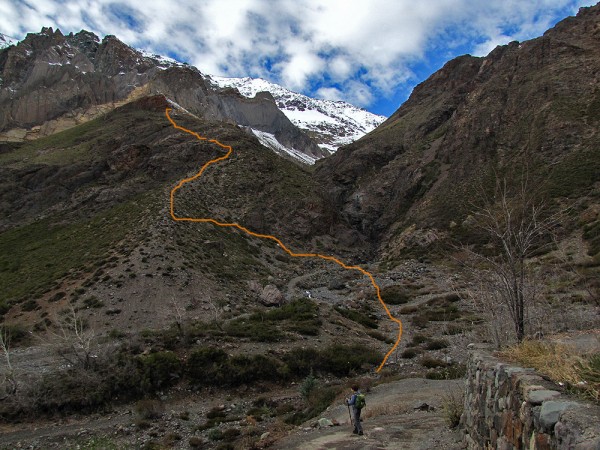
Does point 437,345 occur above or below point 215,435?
above

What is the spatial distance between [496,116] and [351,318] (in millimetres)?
46765

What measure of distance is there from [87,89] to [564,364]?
118694 mm

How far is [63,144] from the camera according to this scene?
72188 millimetres

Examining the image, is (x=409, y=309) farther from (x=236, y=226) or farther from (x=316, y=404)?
(x=236, y=226)

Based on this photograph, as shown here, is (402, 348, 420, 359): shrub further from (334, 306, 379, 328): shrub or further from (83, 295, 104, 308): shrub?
(83, 295, 104, 308): shrub

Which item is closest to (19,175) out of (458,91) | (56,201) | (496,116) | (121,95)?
(56,201)

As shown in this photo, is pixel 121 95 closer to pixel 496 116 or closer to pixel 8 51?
pixel 8 51

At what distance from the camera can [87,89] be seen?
104m

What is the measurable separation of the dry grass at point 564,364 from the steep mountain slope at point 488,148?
37915mm

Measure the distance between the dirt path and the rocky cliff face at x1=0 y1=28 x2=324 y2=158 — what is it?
321 ft

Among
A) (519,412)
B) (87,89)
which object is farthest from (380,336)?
(87,89)

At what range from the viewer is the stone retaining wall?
3.52 metres

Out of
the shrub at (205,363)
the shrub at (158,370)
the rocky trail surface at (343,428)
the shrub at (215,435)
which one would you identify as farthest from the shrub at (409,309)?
the shrub at (215,435)

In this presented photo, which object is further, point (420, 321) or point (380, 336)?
point (420, 321)
